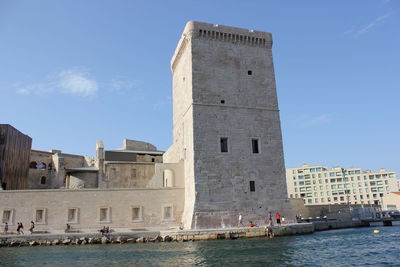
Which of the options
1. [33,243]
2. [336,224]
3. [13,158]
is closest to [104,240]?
[33,243]

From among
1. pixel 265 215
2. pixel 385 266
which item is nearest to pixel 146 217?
pixel 265 215

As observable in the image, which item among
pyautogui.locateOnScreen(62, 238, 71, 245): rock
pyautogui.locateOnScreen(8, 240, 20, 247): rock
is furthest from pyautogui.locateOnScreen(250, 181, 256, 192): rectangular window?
pyautogui.locateOnScreen(8, 240, 20, 247): rock

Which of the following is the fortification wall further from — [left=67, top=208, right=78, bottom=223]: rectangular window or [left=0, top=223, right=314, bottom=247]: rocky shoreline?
[left=0, top=223, right=314, bottom=247]: rocky shoreline

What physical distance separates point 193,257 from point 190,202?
7.91 meters

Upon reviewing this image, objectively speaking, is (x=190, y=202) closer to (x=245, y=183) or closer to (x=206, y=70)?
(x=245, y=183)

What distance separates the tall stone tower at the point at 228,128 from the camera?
20.4 m

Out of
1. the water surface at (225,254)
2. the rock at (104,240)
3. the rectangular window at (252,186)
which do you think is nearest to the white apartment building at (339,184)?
the rectangular window at (252,186)

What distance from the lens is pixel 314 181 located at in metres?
66.7

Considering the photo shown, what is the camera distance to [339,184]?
211ft

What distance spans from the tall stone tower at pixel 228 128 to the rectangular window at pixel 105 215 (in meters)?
4.34

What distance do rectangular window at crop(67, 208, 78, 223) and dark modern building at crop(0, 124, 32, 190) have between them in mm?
5115

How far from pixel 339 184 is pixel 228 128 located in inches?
1939

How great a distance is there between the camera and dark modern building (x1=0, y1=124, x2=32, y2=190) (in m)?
22.9

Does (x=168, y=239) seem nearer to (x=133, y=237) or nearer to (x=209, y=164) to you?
(x=133, y=237)
